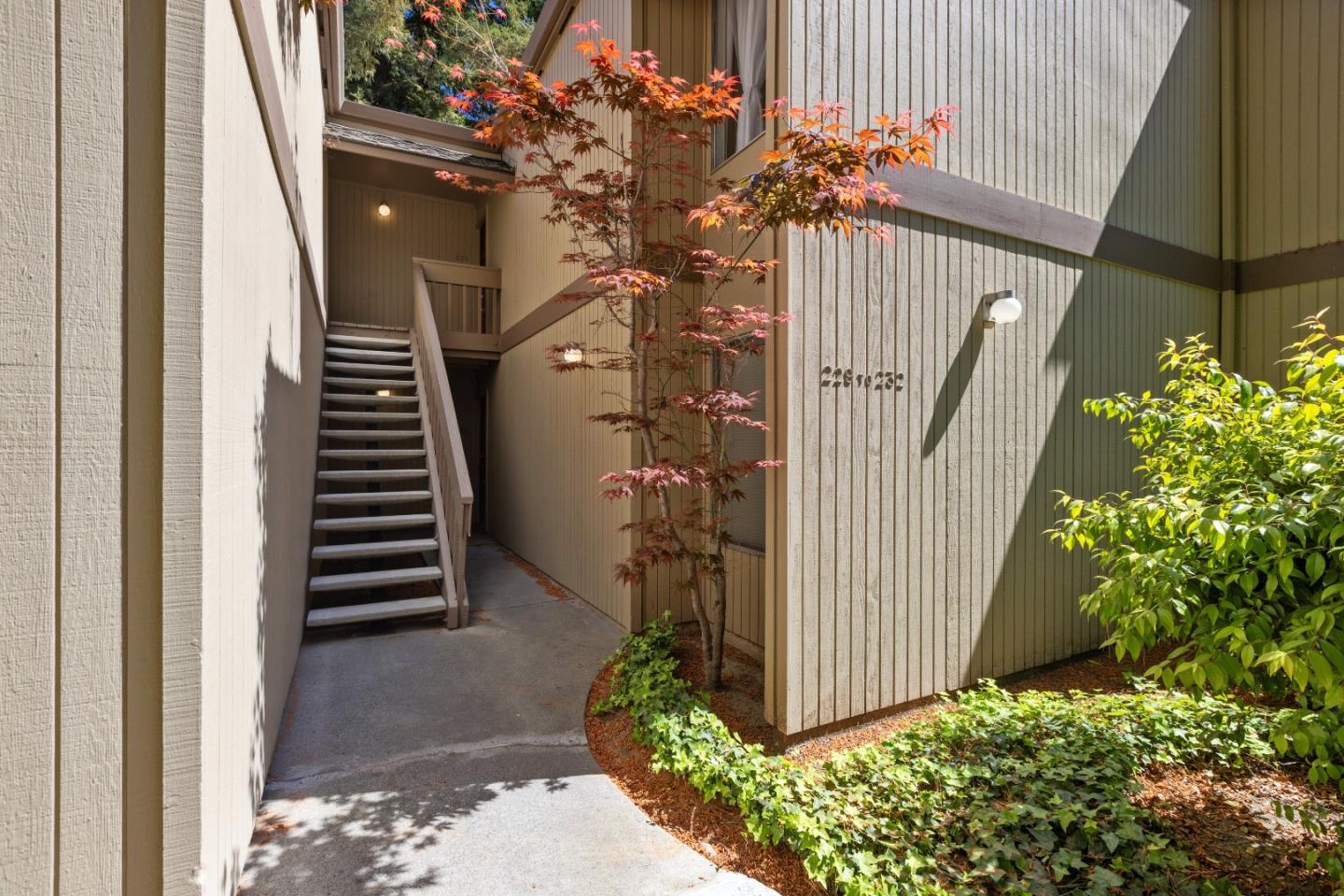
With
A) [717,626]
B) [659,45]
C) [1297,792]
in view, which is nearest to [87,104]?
[717,626]

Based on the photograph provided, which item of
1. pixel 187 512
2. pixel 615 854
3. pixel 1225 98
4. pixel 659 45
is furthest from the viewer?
pixel 1225 98

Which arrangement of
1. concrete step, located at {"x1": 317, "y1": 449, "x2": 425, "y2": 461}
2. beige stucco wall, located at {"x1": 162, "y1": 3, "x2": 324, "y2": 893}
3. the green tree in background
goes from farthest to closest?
the green tree in background → concrete step, located at {"x1": 317, "y1": 449, "x2": 425, "y2": 461} → beige stucco wall, located at {"x1": 162, "y1": 3, "x2": 324, "y2": 893}

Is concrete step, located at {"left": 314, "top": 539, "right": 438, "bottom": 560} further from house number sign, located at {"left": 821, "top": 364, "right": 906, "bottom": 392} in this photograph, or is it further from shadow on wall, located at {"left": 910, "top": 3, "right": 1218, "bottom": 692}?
shadow on wall, located at {"left": 910, "top": 3, "right": 1218, "bottom": 692}

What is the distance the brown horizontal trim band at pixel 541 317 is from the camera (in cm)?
532

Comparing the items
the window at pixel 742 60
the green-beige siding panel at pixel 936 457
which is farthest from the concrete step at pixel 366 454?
the green-beige siding panel at pixel 936 457

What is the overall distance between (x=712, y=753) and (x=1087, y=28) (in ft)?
18.5

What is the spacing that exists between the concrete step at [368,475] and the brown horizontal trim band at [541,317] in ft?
6.42

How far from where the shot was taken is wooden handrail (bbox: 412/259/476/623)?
4.71 m

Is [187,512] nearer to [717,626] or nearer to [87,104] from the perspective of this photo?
[87,104]

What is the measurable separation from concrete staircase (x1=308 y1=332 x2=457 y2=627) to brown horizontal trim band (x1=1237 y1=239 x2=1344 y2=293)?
299 inches

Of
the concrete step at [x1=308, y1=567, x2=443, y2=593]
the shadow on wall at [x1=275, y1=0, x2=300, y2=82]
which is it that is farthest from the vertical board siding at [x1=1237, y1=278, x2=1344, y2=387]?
the shadow on wall at [x1=275, y1=0, x2=300, y2=82]

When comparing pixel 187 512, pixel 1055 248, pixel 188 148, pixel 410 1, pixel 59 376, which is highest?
pixel 410 1

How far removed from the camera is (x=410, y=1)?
7.93 meters

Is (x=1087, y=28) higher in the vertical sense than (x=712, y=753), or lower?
higher
